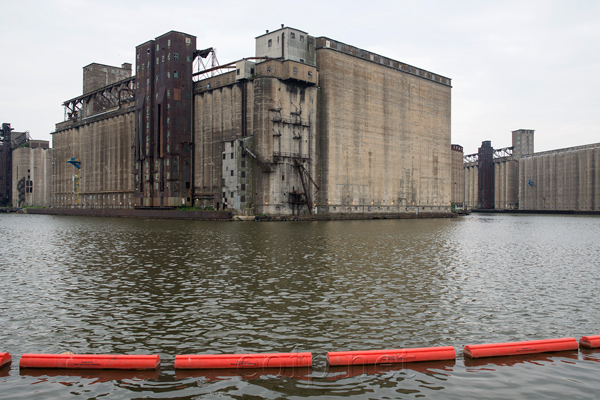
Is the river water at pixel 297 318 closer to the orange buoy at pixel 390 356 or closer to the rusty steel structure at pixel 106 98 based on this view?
the orange buoy at pixel 390 356

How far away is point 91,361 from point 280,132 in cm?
8167

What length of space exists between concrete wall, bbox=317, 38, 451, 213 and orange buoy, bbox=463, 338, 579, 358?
8608 cm

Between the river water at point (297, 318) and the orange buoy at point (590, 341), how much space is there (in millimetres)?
341

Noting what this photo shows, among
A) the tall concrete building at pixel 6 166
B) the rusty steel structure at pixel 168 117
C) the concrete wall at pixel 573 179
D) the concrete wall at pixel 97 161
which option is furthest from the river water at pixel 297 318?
the tall concrete building at pixel 6 166

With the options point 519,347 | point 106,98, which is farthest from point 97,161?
point 519,347

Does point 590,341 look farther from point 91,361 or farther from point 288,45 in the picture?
point 288,45

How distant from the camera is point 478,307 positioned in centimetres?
1839

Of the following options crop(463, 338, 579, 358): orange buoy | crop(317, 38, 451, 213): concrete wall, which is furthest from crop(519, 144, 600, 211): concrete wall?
crop(463, 338, 579, 358): orange buoy

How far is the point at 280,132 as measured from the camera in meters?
91.9

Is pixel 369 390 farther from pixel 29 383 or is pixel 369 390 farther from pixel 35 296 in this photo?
pixel 35 296

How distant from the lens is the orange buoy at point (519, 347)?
12.7 m

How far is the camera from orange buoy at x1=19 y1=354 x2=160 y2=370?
Answer: 38.2ft

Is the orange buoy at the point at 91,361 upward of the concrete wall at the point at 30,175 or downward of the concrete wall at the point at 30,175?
downward

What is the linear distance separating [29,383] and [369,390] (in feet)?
24.4
